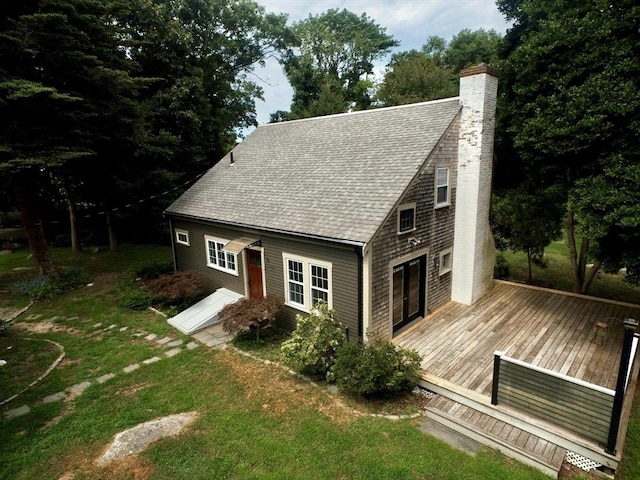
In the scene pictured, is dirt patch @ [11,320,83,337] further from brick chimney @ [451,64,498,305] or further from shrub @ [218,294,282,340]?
brick chimney @ [451,64,498,305]

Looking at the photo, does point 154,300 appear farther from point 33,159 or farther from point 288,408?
point 288,408

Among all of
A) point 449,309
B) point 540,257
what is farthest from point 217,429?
point 540,257

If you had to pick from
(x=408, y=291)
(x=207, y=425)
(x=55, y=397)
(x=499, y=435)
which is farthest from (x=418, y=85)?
(x=55, y=397)

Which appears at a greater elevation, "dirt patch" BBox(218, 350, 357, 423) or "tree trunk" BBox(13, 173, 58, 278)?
"tree trunk" BBox(13, 173, 58, 278)

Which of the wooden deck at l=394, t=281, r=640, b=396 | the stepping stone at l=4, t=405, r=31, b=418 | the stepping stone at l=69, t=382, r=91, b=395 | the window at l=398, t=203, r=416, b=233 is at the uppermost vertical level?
the window at l=398, t=203, r=416, b=233

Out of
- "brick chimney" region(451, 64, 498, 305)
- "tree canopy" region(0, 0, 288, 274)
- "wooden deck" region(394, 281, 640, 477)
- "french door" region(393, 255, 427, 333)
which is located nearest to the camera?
"wooden deck" region(394, 281, 640, 477)

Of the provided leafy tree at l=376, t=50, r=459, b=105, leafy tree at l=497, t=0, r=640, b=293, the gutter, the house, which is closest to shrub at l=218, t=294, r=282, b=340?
the house

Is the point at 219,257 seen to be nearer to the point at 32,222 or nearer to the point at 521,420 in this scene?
the point at 32,222
